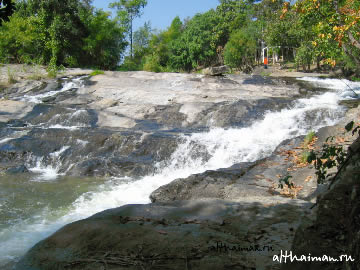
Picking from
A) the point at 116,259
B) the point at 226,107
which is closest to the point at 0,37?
the point at 226,107

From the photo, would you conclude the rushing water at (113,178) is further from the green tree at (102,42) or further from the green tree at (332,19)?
the green tree at (102,42)

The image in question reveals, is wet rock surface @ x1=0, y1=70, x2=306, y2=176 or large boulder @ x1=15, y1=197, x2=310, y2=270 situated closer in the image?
large boulder @ x1=15, y1=197, x2=310, y2=270

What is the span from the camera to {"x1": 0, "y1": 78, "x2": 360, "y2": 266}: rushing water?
5.51 m

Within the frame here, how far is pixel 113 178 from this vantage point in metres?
8.62

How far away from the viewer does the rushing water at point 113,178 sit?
5.51m

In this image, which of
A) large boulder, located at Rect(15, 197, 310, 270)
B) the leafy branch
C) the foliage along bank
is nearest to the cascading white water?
large boulder, located at Rect(15, 197, 310, 270)

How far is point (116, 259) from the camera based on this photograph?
277 cm

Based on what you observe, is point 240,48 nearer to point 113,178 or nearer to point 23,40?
point 23,40

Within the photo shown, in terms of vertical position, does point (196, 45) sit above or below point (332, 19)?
above

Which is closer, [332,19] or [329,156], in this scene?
[329,156]

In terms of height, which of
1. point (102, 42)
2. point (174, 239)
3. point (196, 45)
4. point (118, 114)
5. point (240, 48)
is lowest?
point (174, 239)

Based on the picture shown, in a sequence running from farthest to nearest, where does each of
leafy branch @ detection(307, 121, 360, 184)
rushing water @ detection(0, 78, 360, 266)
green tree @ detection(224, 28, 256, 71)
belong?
1. green tree @ detection(224, 28, 256, 71)
2. rushing water @ detection(0, 78, 360, 266)
3. leafy branch @ detection(307, 121, 360, 184)

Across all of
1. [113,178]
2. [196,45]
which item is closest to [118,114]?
[113,178]

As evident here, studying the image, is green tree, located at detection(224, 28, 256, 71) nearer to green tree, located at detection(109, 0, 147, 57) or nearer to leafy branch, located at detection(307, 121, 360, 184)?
green tree, located at detection(109, 0, 147, 57)
